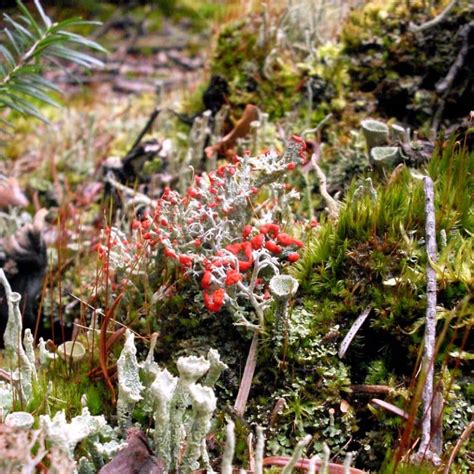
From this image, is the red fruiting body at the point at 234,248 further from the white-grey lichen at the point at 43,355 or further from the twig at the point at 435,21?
the twig at the point at 435,21

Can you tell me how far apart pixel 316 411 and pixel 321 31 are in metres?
2.89

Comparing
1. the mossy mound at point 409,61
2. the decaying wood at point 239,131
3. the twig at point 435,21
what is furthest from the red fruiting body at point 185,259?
the twig at point 435,21

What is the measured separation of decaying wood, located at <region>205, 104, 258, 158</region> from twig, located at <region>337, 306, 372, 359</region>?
1.54 metres

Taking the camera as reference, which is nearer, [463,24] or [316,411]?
[316,411]

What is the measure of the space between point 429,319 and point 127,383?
0.89 metres

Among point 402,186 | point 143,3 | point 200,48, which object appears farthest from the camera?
point 143,3

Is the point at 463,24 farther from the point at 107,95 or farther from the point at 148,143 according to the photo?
the point at 107,95

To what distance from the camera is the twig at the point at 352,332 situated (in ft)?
6.47

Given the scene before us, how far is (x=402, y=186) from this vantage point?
2252 millimetres

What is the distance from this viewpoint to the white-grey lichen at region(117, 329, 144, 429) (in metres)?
1.75

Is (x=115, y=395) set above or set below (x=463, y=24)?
below

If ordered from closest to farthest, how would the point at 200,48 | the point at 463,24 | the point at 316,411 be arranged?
the point at 316,411 → the point at 463,24 → the point at 200,48

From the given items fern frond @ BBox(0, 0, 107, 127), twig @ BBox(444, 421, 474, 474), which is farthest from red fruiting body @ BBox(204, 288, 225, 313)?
fern frond @ BBox(0, 0, 107, 127)

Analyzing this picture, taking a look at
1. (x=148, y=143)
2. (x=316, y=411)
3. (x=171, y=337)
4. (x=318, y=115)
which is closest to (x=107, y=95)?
(x=148, y=143)
